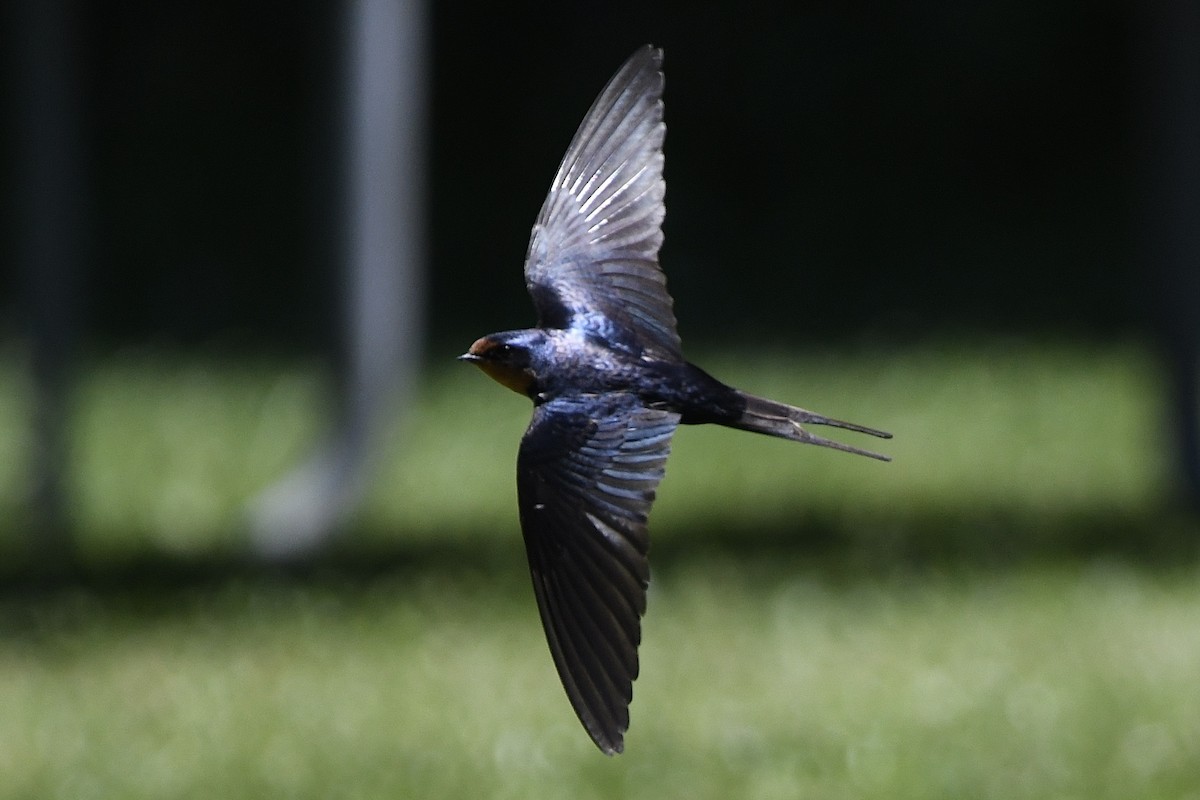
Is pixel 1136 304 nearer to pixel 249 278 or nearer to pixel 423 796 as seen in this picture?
pixel 249 278

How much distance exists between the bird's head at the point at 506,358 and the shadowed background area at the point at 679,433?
3664mm

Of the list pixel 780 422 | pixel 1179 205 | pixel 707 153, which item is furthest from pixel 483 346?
pixel 707 153

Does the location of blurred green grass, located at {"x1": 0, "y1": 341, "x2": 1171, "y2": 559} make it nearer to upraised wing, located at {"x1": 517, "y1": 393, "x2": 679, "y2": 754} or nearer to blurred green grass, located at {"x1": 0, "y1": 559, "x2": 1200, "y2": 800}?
blurred green grass, located at {"x1": 0, "y1": 559, "x2": 1200, "y2": 800}

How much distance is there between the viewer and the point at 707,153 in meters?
14.2

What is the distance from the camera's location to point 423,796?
528 cm

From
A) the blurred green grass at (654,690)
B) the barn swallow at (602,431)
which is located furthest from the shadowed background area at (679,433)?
the barn swallow at (602,431)

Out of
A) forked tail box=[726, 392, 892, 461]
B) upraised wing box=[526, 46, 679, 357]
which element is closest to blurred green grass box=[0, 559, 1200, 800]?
upraised wing box=[526, 46, 679, 357]

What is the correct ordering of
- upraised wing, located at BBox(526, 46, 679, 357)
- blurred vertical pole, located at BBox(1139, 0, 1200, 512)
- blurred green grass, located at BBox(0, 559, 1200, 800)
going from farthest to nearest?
blurred vertical pole, located at BBox(1139, 0, 1200, 512)
blurred green grass, located at BBox(0, 559, 1200, 800)
upraised wing, located at BBox(526, 46, 679, 357)

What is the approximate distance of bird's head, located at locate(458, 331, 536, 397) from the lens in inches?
66.6

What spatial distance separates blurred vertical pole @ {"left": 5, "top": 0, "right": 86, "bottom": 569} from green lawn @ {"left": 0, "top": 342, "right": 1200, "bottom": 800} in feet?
0.90

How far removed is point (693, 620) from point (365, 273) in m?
1.54

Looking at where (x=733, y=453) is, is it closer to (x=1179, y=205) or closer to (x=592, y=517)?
(x=1179, y=205)

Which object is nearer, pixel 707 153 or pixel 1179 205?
pixel 1179 205

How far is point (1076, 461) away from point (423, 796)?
15.1 feet
